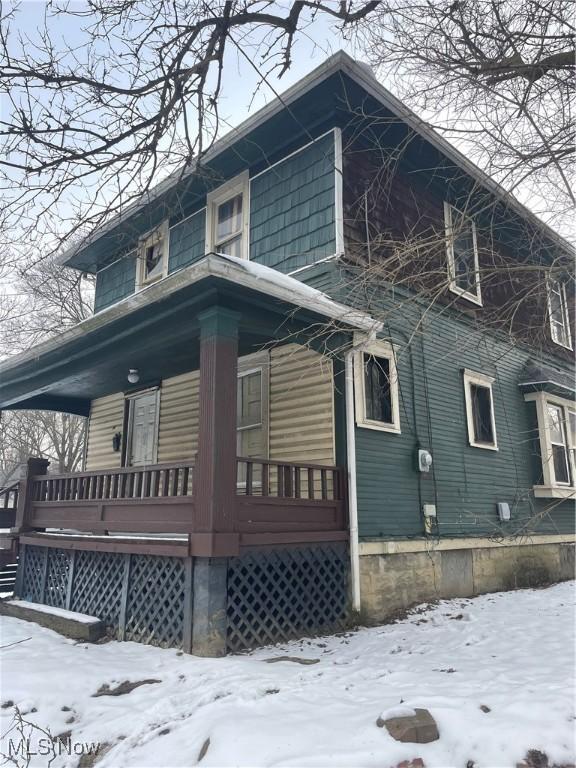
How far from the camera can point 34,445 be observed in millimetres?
30703

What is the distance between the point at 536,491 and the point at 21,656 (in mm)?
8952

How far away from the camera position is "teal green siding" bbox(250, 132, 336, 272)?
7.96 meters

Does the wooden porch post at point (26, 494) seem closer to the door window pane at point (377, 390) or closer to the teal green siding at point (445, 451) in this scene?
the teal green siding at point (445, 451)

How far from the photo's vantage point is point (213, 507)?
5.47 m

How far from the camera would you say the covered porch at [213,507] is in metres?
5.52

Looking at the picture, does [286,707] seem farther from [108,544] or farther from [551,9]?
[551,9]

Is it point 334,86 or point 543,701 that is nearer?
point 543,701

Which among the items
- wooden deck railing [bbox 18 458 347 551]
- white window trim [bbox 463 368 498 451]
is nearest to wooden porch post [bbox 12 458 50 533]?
wooden deck railing [bbox 18 458 347 551]

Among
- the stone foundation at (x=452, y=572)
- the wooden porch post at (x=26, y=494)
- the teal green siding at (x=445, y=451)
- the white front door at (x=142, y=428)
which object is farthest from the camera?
the white front door at (x=142, y=428)

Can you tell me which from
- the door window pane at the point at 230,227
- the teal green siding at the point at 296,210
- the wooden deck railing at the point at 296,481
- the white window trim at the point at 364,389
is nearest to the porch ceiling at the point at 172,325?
the white window trim at the point at 364,389

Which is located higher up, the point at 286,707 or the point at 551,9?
the point at 551,9

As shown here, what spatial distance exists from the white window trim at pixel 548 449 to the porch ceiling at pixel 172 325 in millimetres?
5973

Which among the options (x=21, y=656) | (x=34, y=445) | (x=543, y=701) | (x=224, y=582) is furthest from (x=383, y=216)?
(x=34, y=445)

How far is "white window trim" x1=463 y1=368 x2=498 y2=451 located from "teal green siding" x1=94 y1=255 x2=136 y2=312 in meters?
6.77
